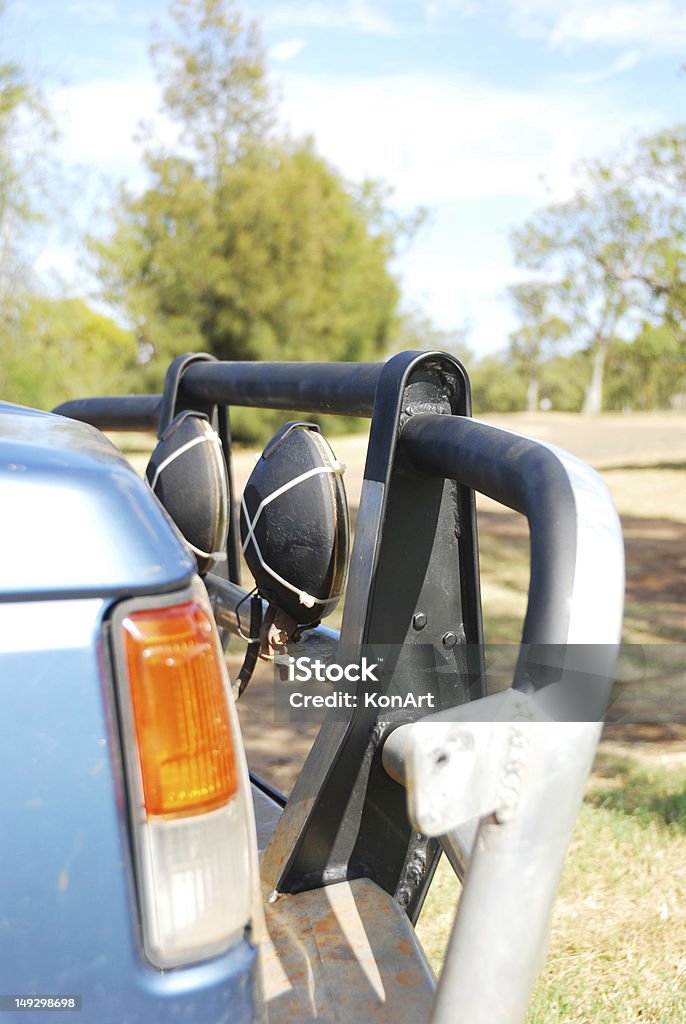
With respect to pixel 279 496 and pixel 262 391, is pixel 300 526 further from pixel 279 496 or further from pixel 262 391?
pixel 262 391

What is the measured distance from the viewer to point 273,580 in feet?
6.67

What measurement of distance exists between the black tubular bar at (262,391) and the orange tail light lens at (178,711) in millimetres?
916

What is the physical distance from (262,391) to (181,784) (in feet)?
4.63

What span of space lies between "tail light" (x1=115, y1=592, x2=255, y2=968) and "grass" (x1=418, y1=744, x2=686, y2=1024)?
150 centimetres

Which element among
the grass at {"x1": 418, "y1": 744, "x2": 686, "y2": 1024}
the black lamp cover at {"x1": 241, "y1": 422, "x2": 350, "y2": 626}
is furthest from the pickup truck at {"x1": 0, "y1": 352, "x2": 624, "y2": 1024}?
the grass at {"x1": 418, "y1": 744, "x2": 686, "y2": 1024}

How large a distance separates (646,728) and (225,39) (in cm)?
2681

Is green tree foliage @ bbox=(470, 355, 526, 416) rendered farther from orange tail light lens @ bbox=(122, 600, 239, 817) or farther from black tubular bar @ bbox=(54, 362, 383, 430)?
orange tail light lens @ bbox=(122, 600, 239, 817)

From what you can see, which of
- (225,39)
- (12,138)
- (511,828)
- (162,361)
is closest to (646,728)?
(511,828)

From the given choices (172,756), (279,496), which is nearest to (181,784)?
(172,756)

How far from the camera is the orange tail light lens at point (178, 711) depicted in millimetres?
1119

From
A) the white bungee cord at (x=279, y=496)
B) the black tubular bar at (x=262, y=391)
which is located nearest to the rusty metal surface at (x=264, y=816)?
the white bungee cord at (x=279, y=496)

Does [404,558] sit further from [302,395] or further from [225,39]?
[225,39]

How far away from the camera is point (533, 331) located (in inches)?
2601

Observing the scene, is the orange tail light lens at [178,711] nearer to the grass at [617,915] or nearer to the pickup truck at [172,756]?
the pickup truck at [172,756]
